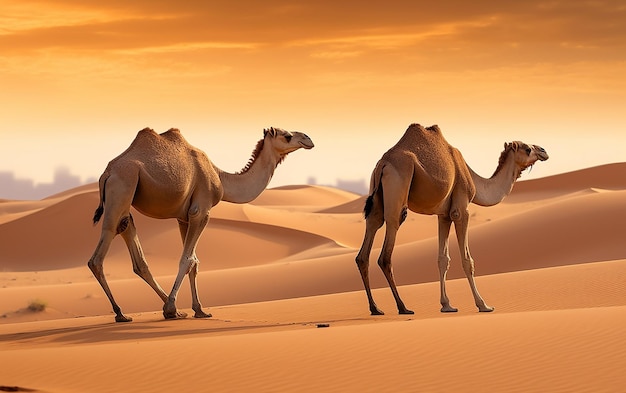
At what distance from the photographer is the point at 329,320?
1620cm

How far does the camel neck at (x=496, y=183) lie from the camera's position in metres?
17.2

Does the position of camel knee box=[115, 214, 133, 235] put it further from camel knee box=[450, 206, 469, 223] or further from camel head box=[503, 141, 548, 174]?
camel head box=[503, 141, 548, 174]

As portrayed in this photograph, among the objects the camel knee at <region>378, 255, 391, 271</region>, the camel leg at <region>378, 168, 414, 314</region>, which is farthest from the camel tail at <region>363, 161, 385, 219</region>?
the camel knee at <region>378, 255, 391, 271</region>

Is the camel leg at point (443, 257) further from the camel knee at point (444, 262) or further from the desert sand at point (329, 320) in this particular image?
the desert sand at point (329, 320)

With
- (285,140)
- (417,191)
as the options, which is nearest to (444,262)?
(417,191)

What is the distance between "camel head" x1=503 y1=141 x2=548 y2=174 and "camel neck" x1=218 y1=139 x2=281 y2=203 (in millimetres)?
3926

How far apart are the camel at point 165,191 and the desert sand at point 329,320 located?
34.8 inches

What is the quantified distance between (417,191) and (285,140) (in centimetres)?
249

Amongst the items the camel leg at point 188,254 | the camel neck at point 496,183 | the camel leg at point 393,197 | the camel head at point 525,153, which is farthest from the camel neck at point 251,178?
the camel head at point 525,153

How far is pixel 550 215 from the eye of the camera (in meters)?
32.7

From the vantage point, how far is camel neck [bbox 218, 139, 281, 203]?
16750mm

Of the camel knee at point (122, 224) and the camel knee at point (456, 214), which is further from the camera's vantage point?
the camel knee at point (456, 214)

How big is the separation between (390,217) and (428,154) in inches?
46.3

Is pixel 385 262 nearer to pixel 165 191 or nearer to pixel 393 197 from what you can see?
pixel 393 197
